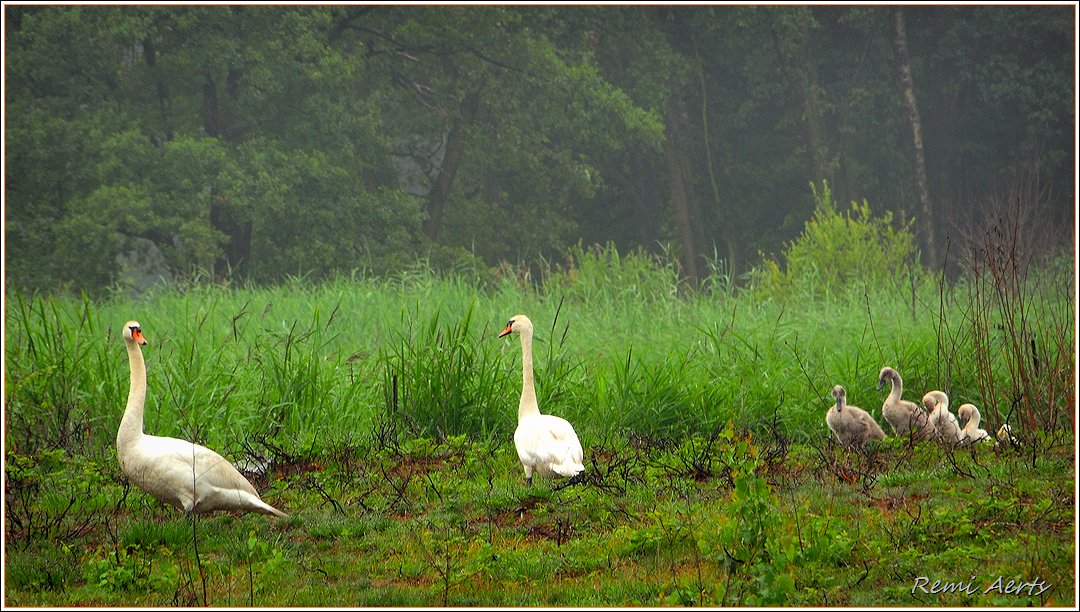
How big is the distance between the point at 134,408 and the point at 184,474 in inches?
24.7

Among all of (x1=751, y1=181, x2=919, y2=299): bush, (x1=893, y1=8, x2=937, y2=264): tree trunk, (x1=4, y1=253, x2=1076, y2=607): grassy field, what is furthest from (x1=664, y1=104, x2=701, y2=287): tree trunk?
(x1=4, y1=253, x2=1076, y2=607): grassy field

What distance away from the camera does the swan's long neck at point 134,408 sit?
22.2ft

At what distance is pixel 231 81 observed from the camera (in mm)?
24406

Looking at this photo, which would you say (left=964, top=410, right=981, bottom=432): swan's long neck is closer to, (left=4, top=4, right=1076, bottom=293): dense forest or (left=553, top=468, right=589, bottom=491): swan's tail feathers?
(left=553, top=468, right=589, bottom=491): swan's tail feathers

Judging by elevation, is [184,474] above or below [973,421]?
above

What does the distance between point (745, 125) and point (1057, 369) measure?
20764 millimetres

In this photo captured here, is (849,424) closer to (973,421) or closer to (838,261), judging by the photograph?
(973,421)

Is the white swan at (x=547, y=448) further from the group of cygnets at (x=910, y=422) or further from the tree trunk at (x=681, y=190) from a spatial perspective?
the tree trunk at (x=681, y=190)

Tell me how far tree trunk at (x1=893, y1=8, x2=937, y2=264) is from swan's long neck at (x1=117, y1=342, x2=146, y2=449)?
22.7m

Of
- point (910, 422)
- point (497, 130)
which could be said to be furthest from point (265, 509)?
point (497, 130)

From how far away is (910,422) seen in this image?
8.77 m

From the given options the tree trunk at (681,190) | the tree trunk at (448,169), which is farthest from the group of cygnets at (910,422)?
the tree trunk at (681,190)

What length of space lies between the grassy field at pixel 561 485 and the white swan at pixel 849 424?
20cm

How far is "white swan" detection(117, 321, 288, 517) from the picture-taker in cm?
662
